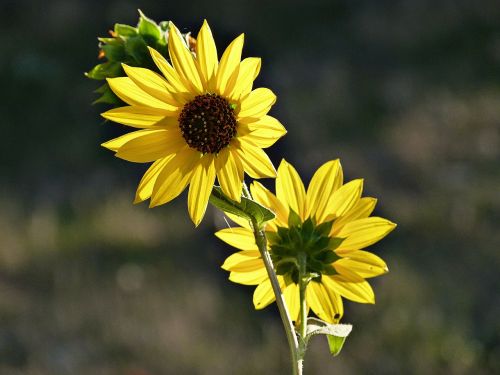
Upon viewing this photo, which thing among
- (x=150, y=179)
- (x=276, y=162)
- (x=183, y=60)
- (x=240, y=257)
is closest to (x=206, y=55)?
(x=183, y=60)

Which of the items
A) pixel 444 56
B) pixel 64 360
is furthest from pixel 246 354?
pixel 444 56

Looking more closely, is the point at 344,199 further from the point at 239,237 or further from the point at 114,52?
the point at 114,52

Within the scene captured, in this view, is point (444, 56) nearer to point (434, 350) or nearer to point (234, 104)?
point (434, 350)

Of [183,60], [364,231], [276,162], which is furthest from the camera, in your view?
[276,162]

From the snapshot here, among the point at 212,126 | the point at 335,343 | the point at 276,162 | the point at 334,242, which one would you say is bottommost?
the point at 335,343

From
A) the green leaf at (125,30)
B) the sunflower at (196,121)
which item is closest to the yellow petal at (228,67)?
the sunflower at (196,121)
